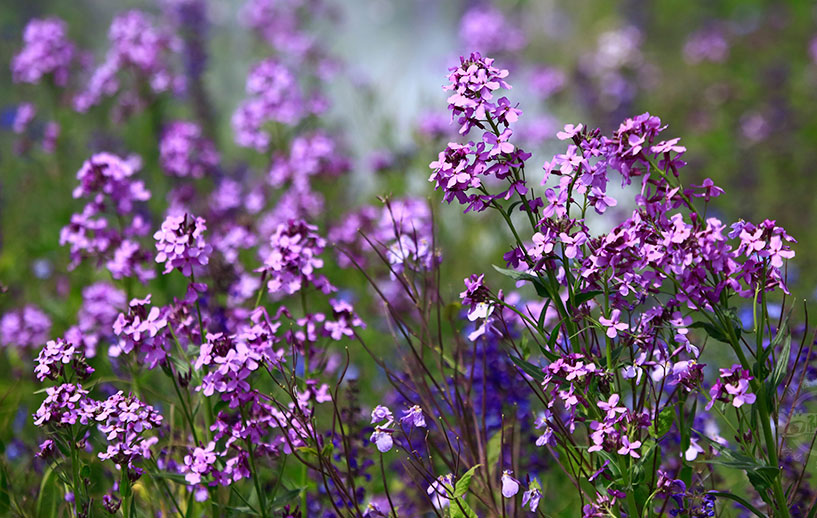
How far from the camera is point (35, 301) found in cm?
445

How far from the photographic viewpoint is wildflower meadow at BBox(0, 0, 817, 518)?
5.61 ft

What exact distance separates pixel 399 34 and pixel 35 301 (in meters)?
5.63

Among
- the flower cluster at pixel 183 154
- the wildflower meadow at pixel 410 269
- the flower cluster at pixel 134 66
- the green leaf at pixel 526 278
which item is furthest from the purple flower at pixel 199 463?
the flower cluster at pixel 134 66

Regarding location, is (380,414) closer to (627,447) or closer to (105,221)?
(627,447)

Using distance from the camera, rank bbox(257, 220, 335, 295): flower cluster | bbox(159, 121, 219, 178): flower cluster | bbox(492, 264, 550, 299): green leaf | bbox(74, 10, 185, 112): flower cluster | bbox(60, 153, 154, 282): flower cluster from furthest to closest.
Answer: bbox(74, 10, 185, 112): flower cluster
bbox(159, 121, 219, 178): flower cluster
bbox(60, 153, 154, 282): flower cluster
bbox(257, 220, 335, 295): flower cluster
bbox(492, 264, 550, 299): green leaf

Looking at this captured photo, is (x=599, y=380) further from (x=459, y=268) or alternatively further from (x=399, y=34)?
(x=399, y=34)

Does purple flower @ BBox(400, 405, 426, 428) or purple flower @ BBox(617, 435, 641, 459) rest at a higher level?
purple flower @ BBox(400, 405, 426, 428)

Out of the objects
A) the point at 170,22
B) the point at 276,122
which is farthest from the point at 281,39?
the point at 276,122

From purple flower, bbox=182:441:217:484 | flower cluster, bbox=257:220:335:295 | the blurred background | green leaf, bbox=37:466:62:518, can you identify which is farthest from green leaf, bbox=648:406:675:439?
the blurred background

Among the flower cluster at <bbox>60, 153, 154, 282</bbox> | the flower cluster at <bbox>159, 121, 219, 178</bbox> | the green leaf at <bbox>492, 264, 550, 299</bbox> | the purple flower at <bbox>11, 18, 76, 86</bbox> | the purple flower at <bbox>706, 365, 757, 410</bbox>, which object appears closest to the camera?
the purple flower at <bbox>706, 365, 757, 410</bbox>

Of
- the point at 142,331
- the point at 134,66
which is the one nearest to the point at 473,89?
the point at 142,331

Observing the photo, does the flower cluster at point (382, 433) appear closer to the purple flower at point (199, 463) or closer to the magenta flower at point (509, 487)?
the magenta flower at point (509, 487)

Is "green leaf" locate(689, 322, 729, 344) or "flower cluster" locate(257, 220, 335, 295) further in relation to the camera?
"flower cluster" locate(257, 220, 335, 295)

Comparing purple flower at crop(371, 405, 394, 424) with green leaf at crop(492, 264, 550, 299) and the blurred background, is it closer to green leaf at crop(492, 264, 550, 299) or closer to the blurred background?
green leaf at crop(492, 264, 550, 299)
